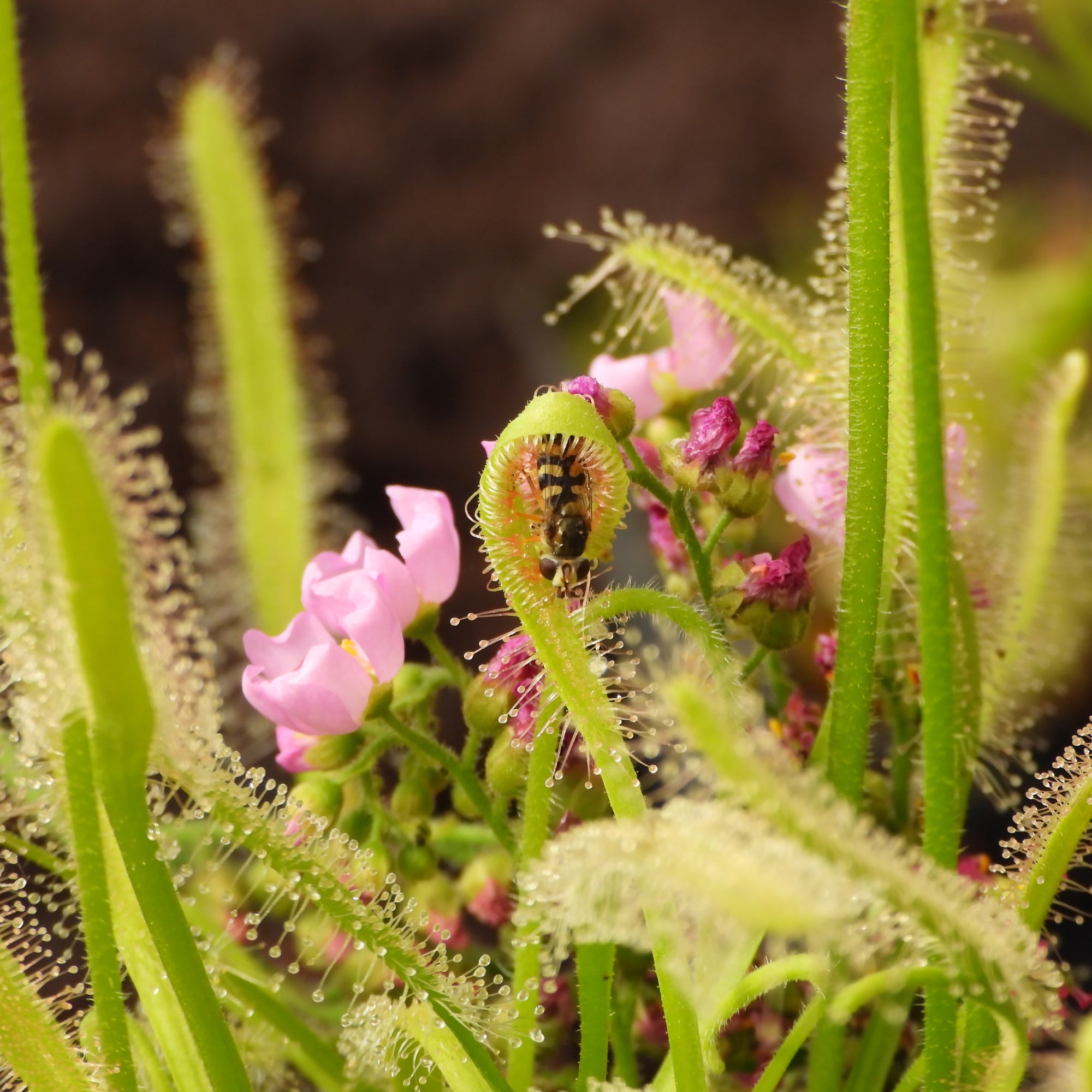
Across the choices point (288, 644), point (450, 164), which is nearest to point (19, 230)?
point (288, 644)

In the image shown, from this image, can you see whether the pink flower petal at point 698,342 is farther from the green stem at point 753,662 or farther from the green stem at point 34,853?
the green stem at point 34,853

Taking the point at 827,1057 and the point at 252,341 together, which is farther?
the point at 252,341

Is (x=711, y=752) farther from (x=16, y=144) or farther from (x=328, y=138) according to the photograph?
(x=328, y=138)

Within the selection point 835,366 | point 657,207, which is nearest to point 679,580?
point 835,366

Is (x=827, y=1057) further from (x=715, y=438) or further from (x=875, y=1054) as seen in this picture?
(x=715, y=438)

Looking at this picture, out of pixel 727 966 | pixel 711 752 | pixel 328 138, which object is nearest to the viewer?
pixel 711 752

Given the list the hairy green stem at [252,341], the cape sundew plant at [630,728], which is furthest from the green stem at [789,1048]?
the hairy green stem at [252,341]

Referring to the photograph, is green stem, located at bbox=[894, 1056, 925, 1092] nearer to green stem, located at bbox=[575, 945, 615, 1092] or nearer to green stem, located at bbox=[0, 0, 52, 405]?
green stem, located at bbox=[575, 945, 615, 1092]
